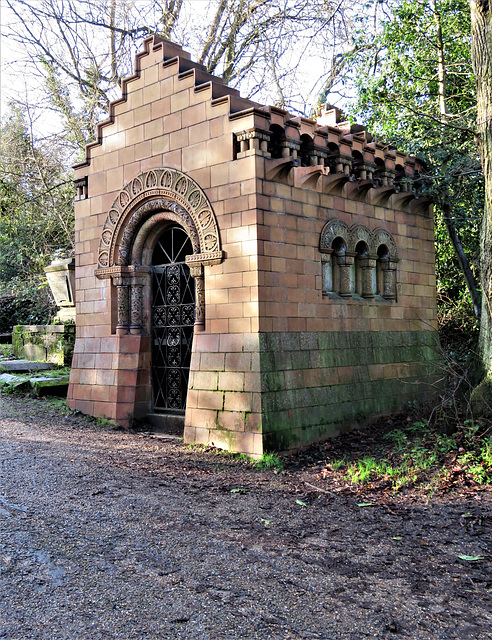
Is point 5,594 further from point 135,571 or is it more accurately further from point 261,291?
point 261,291

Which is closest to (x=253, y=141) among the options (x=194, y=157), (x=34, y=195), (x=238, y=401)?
(x=194, y=157)

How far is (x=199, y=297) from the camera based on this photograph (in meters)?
8.63

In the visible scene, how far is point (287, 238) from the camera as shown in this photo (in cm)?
832

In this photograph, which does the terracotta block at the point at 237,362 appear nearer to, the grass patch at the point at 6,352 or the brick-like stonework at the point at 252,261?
the brick-like stonework at the point at 252,261

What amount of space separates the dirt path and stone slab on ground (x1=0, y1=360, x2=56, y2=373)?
20.1 ft

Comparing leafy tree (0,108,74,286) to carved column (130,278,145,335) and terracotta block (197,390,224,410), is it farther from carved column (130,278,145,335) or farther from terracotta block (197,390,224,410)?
terracotta block (197,390,224,410)

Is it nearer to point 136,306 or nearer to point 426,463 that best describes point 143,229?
point 136,306

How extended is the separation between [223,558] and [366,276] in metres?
6.29

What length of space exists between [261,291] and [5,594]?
15.9 ft

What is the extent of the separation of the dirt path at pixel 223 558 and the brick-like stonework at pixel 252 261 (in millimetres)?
1502

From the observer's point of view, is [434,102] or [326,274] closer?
[326,274]

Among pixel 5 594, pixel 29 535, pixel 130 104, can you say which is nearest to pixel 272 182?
pixel 130 104

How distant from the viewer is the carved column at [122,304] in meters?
9.88

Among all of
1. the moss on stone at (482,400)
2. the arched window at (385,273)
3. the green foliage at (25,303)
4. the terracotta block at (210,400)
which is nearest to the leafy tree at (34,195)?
the green foliage at (25,303)
